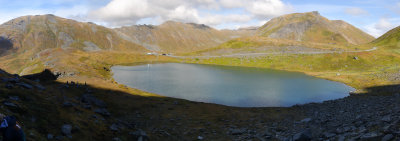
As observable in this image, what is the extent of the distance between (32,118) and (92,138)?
5.35 m

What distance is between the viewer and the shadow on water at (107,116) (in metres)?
19.5

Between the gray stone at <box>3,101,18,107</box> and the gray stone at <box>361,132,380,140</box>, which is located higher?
the gray stone at <box>3,101,18,107</box>

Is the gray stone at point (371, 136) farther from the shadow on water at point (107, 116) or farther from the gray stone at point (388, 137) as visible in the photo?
the shadow on water at point (107, 116)

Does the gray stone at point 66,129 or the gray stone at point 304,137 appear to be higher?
the gray stone at point 66,129

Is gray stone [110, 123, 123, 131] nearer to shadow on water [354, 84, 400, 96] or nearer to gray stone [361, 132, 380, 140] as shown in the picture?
gray stone [361, 132, 380, 140]

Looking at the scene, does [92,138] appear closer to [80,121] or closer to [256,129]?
[80,121]

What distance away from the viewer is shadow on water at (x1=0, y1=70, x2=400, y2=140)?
19531 mm

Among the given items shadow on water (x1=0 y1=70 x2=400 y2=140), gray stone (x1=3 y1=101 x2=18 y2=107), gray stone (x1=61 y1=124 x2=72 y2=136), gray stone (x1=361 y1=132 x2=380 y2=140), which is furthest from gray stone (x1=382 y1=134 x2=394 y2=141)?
gray stone (x1=3 y1=101 x2=18 y2=107)

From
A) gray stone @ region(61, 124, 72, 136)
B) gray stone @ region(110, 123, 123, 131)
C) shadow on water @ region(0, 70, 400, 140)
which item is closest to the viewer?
gray stone @ region(61, 124, 72, 136)

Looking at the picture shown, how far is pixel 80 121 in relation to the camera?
2316 cm

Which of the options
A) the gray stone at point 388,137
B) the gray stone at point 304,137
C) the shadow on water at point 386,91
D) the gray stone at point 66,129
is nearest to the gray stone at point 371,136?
the gray stone at point 388,137

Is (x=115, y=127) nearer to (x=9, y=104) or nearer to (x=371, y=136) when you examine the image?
(x=9, y=104)

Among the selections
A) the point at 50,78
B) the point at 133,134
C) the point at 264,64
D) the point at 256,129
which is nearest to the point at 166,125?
the point at 133,134

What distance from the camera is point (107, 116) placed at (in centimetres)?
3039
